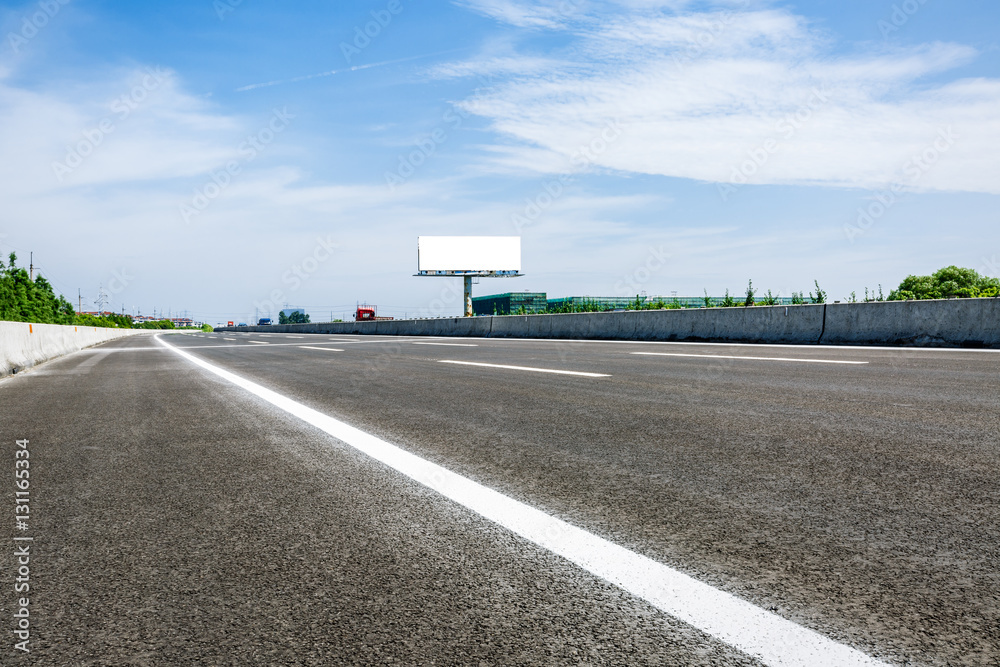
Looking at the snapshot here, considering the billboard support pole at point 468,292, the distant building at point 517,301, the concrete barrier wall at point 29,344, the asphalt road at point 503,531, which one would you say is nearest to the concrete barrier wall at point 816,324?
the asphalt road at point 503,531

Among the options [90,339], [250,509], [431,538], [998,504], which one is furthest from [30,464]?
[90,339]

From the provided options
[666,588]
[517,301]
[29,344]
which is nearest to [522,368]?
[666,588]

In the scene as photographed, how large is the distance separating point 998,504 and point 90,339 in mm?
36772

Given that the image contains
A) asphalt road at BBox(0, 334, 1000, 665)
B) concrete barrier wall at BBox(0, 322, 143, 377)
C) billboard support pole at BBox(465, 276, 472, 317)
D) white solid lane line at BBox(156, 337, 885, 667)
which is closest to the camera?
white solid lane line at BBox(156, 337, 885, 667)

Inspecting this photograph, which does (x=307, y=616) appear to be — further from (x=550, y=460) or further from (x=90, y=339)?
(x=90, y=339)

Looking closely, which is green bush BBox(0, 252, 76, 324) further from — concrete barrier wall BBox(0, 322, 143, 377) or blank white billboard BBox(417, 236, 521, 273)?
concrete barrier wall BBox(0, 322, 143, 377)

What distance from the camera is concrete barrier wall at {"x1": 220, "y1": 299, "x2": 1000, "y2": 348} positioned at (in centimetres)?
1241

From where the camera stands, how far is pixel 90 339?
32.7 meters

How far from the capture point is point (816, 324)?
48.6 ft

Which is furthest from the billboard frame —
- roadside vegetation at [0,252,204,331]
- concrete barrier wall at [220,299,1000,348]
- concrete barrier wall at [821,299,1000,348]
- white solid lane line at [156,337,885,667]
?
white solid lane line at [156,337,885,667]

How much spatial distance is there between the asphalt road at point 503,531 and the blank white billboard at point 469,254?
73240mm

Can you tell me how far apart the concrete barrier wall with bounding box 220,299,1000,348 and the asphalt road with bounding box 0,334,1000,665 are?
7.84 m

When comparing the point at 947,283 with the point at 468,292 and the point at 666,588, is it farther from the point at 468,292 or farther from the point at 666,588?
the point at 666,588

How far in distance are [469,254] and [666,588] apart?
78.4m
